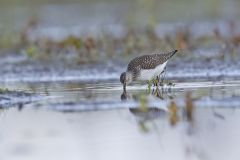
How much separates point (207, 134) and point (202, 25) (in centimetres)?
1291

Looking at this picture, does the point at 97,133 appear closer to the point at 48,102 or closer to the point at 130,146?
the point at 130,146

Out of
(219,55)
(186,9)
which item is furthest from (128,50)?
(186,9)

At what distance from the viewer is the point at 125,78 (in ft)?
39.1

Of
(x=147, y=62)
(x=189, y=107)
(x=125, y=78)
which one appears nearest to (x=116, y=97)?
(x=125, y=78)

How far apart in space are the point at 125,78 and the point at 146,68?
1.36ft

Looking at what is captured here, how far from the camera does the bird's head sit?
39.0 ft

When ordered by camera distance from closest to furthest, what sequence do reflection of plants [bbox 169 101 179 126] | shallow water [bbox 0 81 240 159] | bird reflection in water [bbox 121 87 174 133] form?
shallow water [bbox 0 81 240 159], reflection of plants [bbox 169 101 179 126], bird reflection in water [bbox 121 87 174 133]

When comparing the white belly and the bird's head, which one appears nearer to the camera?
the bird's head

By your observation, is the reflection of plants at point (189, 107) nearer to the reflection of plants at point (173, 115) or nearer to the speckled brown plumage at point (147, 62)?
the reflection of plants at point (173, 115)

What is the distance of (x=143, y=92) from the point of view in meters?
11.8

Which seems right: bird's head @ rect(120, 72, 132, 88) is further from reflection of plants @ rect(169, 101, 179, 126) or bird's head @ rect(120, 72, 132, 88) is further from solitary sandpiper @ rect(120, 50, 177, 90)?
reflection of plants @ rect(169, 101, 179, 126)

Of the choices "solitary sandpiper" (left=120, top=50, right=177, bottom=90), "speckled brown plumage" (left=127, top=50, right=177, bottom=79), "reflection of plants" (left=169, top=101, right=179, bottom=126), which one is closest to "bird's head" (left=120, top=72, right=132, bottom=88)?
"solitary sandpiper" (left=120, top=50, right=177, bottom=90)

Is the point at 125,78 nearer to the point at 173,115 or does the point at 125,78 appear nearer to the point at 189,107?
the point at 189,107

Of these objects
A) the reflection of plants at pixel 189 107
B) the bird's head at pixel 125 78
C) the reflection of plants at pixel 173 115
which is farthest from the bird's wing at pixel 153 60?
the reflection of plants at pixel 173 115
